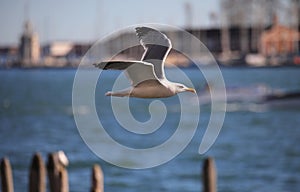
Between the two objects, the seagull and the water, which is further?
the water

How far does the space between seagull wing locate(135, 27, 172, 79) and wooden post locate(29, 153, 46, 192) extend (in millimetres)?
9221

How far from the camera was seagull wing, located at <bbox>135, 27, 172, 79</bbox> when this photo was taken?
214 centimetres

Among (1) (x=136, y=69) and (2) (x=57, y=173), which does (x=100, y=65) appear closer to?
(1) (x=136, y=69)

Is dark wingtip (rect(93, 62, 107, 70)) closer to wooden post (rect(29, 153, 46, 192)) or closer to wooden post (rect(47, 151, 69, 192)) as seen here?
wooden post (rect(47, 151, 69, 192))

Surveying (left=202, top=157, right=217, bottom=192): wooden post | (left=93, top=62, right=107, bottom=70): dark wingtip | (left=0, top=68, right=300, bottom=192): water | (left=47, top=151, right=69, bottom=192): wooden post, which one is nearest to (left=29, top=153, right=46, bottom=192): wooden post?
(left=47, top=151, right=69, bottom=192): wooden post

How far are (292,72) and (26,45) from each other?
15694cm

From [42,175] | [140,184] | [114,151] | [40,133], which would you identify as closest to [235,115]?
[40,133]

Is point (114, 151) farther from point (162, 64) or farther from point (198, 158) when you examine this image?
point (162, 64)

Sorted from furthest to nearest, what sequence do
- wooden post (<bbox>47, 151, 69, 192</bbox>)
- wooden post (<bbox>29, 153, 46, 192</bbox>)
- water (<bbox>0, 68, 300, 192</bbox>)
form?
1. water (<bbox>0, 68, 300, 192</bbox>)
2. wooden post (<bbox>29, 153, 46, 192</bbox>)
3. wooden post (<bbox>47, 151, 69, 192</bbox>)

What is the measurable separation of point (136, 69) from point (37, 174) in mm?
9634

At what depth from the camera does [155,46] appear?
86.4 inches

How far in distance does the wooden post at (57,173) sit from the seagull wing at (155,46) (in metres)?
8.62

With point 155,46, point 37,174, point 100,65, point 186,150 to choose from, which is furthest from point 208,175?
point 186,150

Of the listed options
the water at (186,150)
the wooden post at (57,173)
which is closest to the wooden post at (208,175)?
the wooden post at (57,173)
